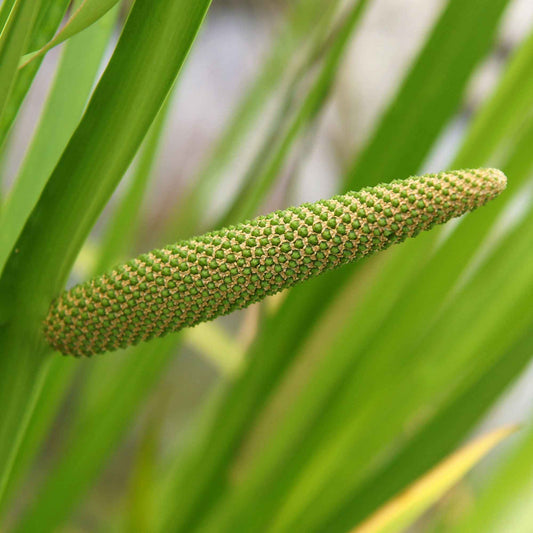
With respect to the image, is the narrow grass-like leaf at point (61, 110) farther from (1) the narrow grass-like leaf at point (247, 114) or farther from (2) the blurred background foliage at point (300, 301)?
(1) the narrow grass-like leaf at point (247, 114)

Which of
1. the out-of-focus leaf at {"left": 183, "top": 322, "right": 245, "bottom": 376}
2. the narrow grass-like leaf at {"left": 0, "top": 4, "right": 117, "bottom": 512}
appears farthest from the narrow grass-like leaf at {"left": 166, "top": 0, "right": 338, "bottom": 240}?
the narrow grass-like leaf at {"left": 0, "top": 4, "right": 117, "bottom": 512}

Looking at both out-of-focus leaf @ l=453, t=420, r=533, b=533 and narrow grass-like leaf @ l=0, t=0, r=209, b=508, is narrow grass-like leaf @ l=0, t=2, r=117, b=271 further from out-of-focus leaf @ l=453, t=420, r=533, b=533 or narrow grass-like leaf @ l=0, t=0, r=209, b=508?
out-of-focus leaf @ l=453, t=420, r=533, b=533

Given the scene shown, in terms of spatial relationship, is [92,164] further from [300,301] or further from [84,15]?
[300,301]

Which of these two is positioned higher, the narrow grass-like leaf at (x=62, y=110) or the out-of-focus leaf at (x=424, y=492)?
the narrow grass-like leaf at (x=62, y=110)

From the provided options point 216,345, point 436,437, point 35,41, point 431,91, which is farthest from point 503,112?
point 216,345

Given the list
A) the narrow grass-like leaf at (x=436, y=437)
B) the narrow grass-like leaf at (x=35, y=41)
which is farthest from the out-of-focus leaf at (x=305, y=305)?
the narrow grass-like leaf at (x=35, y=41)

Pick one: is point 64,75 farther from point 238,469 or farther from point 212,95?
point 212,95
